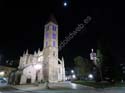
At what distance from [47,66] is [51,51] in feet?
18.5

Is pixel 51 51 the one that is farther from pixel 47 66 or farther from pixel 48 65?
pixel 47 66

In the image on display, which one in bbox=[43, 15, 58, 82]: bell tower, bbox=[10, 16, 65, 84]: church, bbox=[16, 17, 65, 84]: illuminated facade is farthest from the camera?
bbox=[43, 15, 58, 82]: bell tower

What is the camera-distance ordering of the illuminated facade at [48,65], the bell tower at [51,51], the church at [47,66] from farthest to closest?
the bell tower at [51,51], the illuminated facade at [48,65], the church at [47,66]

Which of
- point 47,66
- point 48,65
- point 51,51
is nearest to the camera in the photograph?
point 48,65

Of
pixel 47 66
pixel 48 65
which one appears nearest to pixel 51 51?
pixel 48 65

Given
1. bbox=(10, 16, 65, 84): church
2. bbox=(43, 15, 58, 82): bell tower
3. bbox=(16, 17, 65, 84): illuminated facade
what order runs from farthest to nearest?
bbox=(43, 15, 58, 82): bell tower
bbox=(16, 17, 65, 84): illuminated facade
bbox=(10, 16, 65, 84): church

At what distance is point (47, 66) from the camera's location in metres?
51.0

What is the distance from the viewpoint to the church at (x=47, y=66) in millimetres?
45719

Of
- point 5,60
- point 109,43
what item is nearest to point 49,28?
point 109,43

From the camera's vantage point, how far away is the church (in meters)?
45.7

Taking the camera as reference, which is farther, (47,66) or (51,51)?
(51,51)

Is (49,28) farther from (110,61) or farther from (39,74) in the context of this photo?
(110,61)

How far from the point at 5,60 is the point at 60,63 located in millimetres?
34892

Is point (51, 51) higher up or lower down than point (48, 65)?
higher up
